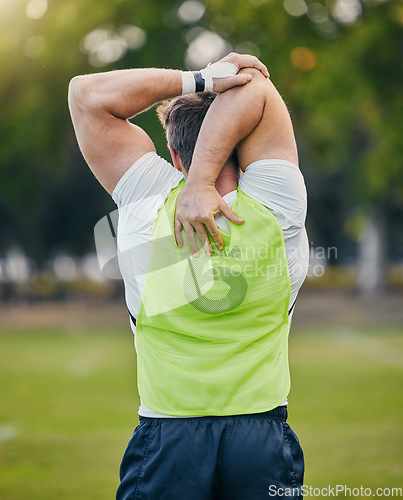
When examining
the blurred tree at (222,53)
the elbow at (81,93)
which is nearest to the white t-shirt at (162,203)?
the elbow at (81,93)

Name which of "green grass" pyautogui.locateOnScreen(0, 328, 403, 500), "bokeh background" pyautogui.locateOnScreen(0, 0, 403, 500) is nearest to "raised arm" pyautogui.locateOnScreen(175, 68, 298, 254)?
"green grass" pyautogui.locateOnScreen(0, 328, 403, 500)

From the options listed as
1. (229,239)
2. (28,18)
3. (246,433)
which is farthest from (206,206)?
(28,18)

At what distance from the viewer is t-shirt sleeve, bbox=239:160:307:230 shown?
74.5 inches

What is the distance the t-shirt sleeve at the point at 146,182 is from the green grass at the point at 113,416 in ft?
13.1

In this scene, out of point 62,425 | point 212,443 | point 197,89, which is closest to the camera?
point 212,443

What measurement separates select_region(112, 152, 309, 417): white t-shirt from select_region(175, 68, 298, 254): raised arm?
0.19 feet

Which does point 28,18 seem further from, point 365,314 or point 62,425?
point 62,425

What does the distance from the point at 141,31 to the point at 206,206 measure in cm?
2145

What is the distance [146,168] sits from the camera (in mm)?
1941

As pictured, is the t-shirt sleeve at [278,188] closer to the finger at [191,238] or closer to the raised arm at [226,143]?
the raised arm at [226,143]

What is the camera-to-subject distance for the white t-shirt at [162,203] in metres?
1.90

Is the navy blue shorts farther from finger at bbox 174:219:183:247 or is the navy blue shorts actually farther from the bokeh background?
the bokeh background

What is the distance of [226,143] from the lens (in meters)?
1.88

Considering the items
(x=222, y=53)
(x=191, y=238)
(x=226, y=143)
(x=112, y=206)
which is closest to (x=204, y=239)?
(x=191, y=238)
